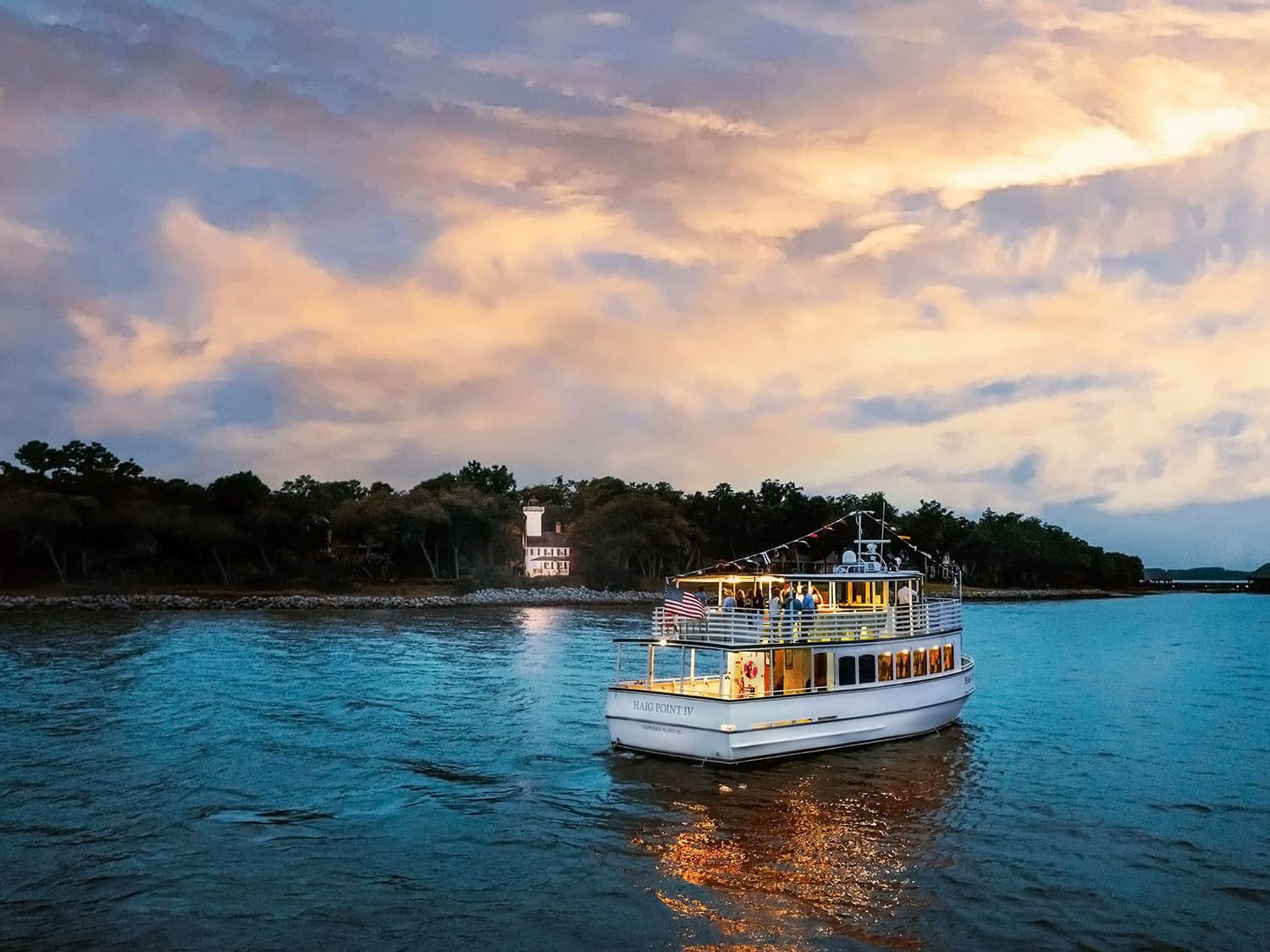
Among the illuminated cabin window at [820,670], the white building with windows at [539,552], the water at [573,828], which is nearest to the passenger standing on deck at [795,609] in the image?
the illuminated cabin window at [820,670]

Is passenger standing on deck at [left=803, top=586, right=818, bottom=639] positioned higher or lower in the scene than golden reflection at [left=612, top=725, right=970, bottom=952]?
higher

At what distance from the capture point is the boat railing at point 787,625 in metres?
30.4

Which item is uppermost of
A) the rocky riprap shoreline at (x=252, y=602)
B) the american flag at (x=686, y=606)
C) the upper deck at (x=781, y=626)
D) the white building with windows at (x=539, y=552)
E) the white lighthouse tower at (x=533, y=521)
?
the white lighthouse tower at (x=533, y=521)

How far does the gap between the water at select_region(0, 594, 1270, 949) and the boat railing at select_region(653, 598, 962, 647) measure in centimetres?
375

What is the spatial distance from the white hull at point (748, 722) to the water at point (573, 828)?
2.36 ft

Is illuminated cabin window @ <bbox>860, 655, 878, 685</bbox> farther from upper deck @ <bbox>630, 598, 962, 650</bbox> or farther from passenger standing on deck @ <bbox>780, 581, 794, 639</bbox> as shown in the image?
passenger standing on deck @ <bbox>780, 581, 794, 639</bbox>

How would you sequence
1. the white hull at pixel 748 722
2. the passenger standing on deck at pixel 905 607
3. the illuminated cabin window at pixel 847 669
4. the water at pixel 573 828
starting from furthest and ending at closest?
1. the passenger standing on deck at pixel 905 607
2. the illuminated cabin window at pixel 847 669
3. the white hull at pixel 748 722
4. the water at pixel 573 828

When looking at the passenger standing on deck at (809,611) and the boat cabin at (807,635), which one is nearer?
the boat cabin at (807,635)

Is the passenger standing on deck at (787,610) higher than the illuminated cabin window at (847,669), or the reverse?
the passenger standing on deck at (787,610)

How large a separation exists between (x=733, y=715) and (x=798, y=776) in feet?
8.69

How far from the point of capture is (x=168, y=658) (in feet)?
192

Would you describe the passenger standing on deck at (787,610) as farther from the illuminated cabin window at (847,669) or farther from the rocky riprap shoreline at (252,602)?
the rocky riprap shoreline at (252,602)

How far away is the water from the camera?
18125mm

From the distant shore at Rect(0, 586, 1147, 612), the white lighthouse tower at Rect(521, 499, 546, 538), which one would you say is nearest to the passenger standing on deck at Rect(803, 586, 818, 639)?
the distant shore at Rect(0, 586, 1147, 612)
